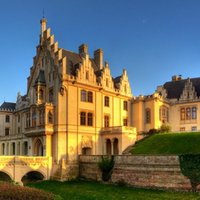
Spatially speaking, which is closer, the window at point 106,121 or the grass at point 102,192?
the grass at point 102,192

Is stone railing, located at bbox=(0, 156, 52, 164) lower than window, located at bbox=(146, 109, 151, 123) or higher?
lower

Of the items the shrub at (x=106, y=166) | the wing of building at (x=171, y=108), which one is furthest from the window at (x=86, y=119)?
the wing of building at (x=171, y=108)

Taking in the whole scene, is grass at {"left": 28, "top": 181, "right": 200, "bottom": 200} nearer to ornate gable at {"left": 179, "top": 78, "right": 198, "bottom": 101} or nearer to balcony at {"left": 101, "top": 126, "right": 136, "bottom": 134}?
balcony at {"left": 101, "top": 126, "right": 136, "bottom": 134}

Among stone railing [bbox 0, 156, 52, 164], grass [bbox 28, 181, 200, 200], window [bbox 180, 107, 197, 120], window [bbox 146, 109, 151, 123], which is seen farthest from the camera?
window [bbox 180, 107, 197, 120]

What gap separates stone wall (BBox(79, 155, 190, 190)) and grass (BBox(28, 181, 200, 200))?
1125 mm

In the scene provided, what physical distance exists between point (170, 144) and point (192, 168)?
871 centimetres

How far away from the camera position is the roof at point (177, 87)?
52.0 metres

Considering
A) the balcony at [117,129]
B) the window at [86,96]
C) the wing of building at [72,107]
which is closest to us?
the wing of building at [72,107]

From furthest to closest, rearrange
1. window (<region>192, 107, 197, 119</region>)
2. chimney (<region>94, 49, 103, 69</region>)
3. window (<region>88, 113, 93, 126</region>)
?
window (<region>192, 107, 197, 119</region>)
chimney (<region>94, 49, 103, 69</region>)
window (<region>88, 113, 93, 126</region>)

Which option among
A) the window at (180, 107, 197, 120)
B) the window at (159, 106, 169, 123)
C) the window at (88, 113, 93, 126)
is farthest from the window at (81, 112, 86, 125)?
the window at (180, 107, 197, 120)

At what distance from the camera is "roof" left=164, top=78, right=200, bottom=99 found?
52.0 m

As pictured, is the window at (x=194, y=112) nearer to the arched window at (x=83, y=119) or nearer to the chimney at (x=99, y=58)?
the chimney at (x=99, y=58)

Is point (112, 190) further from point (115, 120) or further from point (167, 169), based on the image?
point (115, 120)

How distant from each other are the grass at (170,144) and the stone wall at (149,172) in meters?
4.09
